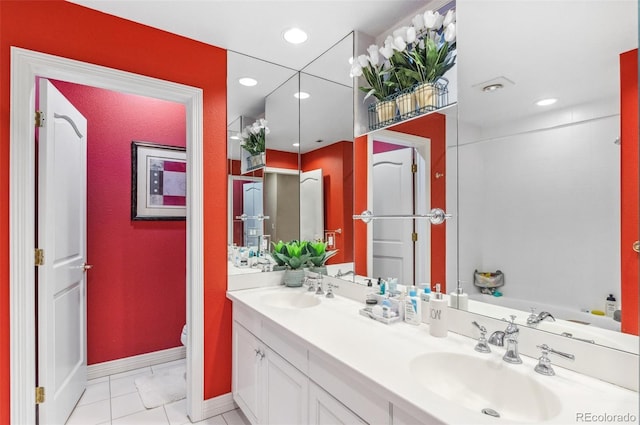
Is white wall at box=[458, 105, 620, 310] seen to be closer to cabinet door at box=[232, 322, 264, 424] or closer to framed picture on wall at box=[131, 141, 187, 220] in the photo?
cabinet door at box=[232, 322, 264, 424]

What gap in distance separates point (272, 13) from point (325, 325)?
1681 millimetres

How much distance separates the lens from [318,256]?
93.0 inches

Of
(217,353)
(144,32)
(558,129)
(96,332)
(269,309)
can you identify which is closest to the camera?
(558,129)

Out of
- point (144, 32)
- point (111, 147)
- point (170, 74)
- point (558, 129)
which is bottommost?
point (558, 129)

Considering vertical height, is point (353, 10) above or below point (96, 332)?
above

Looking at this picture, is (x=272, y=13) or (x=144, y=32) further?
(x=144, y=32)

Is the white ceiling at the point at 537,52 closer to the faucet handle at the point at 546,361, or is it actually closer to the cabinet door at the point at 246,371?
the faucet handle at the point at 546,361

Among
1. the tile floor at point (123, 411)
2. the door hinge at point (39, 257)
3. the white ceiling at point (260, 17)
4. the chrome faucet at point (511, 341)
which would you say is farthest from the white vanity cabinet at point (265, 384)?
the white ceiling at point (260, 17)

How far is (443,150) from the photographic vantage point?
152 cm

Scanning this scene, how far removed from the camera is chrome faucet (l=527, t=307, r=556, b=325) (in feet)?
3.73

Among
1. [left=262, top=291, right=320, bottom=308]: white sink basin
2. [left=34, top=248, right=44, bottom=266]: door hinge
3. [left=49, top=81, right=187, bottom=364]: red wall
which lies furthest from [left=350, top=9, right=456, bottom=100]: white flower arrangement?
[left=34, top=248, right=44, bottom=266]: door hinge

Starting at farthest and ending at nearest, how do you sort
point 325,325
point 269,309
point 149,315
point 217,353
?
1. point 149,315
2. point 217,353
3. point 269,309
4. point 325,325

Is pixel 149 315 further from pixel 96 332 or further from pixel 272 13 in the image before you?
pixel 272 13

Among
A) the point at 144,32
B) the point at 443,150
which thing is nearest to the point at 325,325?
the point at 443,150
